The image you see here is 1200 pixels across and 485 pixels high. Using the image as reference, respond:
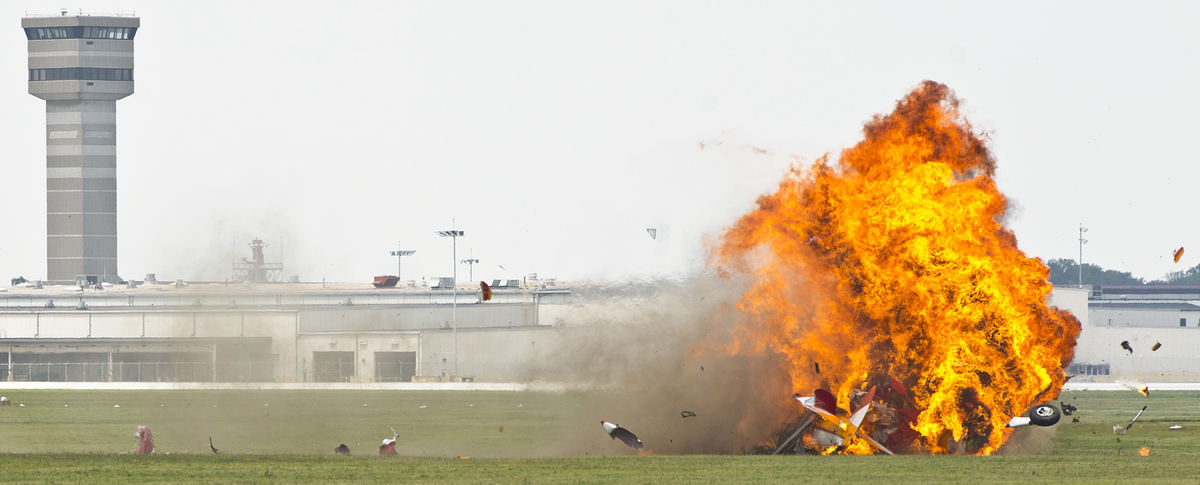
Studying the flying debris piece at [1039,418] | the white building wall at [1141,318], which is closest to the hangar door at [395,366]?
the flying debris piece at [1039,418]

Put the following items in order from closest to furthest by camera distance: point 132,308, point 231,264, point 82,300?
point 231,264 → point 132,308 → point 82,300

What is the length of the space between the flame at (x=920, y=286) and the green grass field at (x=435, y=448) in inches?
88.2

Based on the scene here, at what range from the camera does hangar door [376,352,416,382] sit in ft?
382

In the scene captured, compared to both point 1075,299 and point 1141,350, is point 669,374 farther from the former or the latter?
point 1141,350

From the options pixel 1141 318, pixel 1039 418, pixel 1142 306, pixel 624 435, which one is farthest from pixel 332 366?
pixel 1142 306

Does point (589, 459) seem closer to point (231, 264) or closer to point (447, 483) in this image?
point (447, 483)

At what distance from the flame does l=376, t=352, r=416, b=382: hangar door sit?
74721 mm

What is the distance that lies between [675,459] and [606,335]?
871 cm

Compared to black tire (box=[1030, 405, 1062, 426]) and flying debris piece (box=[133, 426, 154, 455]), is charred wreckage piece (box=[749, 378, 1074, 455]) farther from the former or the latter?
flying debris piece (box=[133, 426, 154, 455])

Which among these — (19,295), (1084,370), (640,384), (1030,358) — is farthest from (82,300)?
(1030,358)

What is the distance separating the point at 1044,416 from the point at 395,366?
80.1 metres

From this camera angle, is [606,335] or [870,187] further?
[606,335]

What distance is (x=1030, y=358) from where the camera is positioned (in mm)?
42156

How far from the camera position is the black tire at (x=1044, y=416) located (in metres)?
42.5
